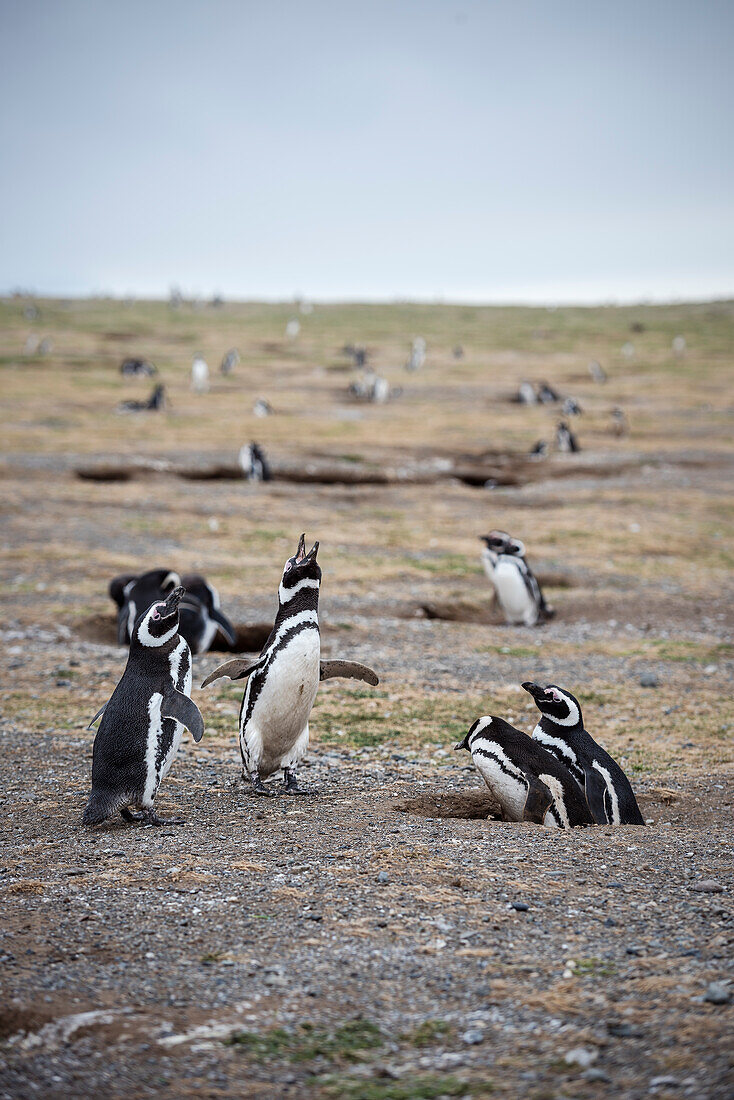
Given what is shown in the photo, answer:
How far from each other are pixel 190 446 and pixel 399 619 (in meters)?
10.6

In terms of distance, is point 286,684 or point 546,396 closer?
point 286,684

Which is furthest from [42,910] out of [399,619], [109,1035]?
[399,619]

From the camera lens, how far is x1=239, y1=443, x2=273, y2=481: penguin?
53.2 feet

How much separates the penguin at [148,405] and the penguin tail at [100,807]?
743 inches

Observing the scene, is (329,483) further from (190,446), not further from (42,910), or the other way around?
(42,910)

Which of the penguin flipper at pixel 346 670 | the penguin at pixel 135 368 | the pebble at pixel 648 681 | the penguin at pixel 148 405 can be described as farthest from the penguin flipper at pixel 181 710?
the penguin at pixel 135 368

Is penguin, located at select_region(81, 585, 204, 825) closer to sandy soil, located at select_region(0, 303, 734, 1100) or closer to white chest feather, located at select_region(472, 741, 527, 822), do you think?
sandy soil, located at select_region(0, 303, 734, 1100)

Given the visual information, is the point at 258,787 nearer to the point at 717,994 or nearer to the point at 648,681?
the point at 717,994

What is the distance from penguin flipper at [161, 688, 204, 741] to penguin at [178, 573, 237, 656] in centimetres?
293

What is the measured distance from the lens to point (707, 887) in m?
3.60

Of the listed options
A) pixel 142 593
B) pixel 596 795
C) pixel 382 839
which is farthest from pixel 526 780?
pixel 142 593

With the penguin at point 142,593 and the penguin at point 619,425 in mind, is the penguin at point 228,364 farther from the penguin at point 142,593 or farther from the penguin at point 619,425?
the penguin at point 142,593

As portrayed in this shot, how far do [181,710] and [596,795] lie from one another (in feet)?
6.38

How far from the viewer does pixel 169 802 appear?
4.89 metres
